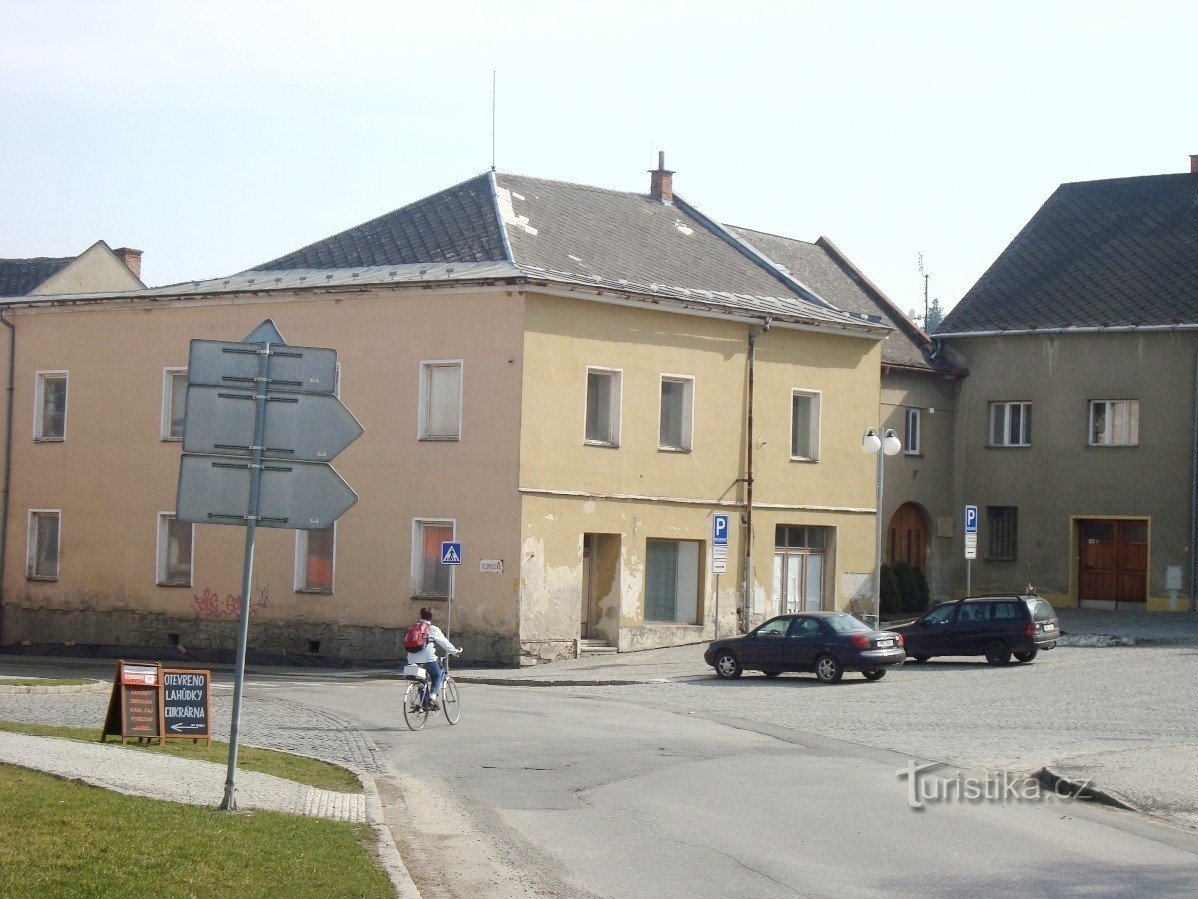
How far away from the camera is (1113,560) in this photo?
147ft

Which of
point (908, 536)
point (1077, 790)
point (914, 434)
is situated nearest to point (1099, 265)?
point (914, 434)

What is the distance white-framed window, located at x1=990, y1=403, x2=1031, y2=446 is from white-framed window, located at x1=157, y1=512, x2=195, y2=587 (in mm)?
23292

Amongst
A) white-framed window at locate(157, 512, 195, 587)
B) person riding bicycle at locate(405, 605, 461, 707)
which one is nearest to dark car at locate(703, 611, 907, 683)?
person riding bicycle at locate(405, 605, 461, 707)

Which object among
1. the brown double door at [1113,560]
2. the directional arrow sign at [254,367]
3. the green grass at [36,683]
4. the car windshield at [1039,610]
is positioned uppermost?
the directional arrow sign at [254,367]

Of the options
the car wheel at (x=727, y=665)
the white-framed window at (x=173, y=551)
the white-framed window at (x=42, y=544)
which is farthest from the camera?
the white-framed window at (x=42, y=544)

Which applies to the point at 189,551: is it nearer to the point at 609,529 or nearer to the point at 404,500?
the point at 404,500

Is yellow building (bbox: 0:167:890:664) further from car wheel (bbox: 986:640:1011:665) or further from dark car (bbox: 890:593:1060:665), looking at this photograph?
car wheel (bbox: 986:640:1011:665)

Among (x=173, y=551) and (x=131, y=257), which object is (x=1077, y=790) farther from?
(x=131, y=257)

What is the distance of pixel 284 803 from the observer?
41.9 ft

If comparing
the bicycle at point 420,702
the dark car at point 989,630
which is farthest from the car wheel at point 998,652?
the bicycle at point 420,702

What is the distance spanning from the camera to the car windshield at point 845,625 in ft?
96.2

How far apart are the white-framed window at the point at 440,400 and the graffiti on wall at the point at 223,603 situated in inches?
225

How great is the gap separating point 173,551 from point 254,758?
24.0 m

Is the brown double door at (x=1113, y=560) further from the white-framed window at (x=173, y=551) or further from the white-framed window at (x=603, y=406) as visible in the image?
the white-framed window at (x=173, y=551)
